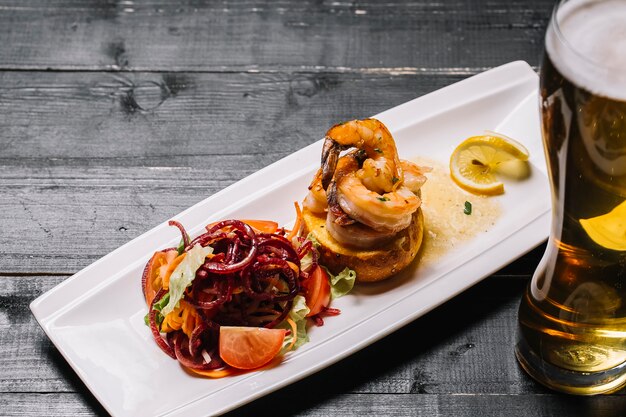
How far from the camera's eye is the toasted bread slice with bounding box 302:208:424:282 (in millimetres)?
3336

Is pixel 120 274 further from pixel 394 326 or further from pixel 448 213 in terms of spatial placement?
pixel 448 213

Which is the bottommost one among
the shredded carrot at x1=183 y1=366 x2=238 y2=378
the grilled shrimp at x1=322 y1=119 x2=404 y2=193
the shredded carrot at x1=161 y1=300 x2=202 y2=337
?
the shredded carrot at x1=183 y1=366 x2=238 y2=378

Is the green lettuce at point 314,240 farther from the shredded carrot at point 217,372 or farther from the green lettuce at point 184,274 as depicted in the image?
the shredded carrot at point 217,372

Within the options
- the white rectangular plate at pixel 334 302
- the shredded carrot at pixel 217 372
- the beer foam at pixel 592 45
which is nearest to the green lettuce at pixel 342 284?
the white rectangular plate at pixel 334 302

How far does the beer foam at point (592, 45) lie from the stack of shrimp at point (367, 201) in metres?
0.98

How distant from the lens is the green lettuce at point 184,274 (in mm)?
3094

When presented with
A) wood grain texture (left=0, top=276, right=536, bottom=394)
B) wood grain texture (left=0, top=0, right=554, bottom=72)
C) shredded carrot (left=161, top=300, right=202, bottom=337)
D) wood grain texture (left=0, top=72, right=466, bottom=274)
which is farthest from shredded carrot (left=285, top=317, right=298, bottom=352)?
wood grain texture (left=0, top=0, right=554, bottom=72)

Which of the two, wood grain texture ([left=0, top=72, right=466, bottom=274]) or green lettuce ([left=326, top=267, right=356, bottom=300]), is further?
wood grain texture ([left=0, top=72, right=466, bottom=274])

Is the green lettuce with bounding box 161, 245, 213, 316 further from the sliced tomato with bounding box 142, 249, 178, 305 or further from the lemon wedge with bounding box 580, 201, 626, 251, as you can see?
the lemon wedge with bounding box 580, 201, 626, 251

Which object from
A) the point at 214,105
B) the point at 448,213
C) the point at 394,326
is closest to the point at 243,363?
the point at 394,326

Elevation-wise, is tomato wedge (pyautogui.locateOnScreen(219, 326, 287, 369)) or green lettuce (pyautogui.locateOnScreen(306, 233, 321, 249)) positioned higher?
green lettuce (pyautogui.locateOnScreen(306, 233, 321, 249))

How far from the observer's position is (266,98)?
174 inches

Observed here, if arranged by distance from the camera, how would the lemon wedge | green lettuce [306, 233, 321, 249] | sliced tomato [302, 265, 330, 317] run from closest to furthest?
the lemon wedge, sliced tomato [302, 265, 330, 317], green lettuce [306, 233, 321, 249]

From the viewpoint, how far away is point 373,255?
10.9 ft
